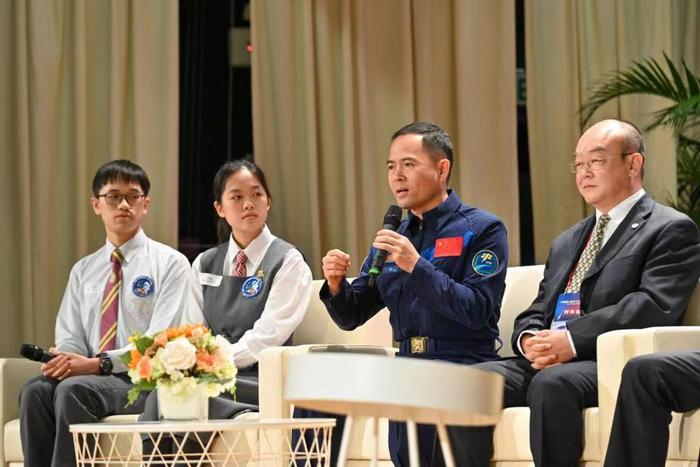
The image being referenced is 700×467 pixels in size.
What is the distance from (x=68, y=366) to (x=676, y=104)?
8.65ft

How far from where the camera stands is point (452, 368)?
→ 5.52ft

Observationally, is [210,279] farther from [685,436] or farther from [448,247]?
[685,436]

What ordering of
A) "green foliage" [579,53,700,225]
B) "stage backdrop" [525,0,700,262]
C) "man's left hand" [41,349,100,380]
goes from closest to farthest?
"man's left hand" [41,349,100,380] < "green foliage" [579,53,700,225] < "stage backdrop" [525,0,700,262]

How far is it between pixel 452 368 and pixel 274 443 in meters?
1.96

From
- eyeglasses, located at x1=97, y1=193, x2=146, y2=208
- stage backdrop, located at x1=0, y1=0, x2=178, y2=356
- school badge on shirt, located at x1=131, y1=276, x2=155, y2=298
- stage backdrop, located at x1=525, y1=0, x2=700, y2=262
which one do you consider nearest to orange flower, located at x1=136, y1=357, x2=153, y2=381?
school badge on shirt, located at x1=131, y1=276, x2=155, y2=298

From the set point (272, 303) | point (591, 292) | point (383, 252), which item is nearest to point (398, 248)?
point (383, 252)

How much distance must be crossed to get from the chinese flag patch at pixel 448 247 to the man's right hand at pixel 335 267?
10.4 inches

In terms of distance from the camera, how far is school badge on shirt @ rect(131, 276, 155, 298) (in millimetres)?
4316

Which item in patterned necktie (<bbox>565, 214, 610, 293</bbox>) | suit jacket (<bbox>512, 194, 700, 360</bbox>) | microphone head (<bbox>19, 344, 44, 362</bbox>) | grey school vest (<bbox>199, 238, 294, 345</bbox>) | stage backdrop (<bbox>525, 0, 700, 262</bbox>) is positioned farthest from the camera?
stage backdrop (<bbox>525, 0, 700, 262</bbox>)

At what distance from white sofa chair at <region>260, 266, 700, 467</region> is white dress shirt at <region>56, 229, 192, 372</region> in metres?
0.74

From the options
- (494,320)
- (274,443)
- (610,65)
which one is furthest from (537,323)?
(610,65)

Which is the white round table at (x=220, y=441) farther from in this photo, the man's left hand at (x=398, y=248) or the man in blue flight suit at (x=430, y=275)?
the man's left hand at (x=398, y=248)

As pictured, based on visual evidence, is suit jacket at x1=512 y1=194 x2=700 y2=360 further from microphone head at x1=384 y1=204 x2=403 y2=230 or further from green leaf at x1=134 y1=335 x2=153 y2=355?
green leaf at x1=134 y1=335 x2=153 y2=355

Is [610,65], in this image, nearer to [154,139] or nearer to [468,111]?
[468,111]
